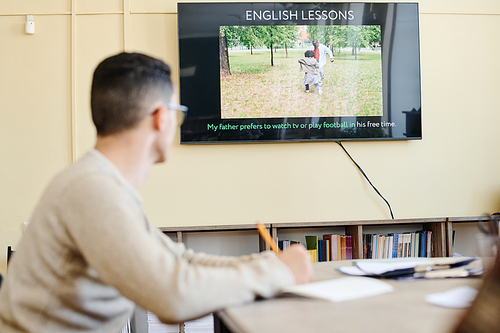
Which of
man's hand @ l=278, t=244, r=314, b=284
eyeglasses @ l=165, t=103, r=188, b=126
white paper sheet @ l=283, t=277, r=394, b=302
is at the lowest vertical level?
white paper sheet @ l=283, t=277, r=394, b=302

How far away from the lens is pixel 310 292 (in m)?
1.01

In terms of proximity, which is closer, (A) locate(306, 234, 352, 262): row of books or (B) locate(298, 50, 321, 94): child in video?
(A) locate(306, 234, 352, 262): row of books

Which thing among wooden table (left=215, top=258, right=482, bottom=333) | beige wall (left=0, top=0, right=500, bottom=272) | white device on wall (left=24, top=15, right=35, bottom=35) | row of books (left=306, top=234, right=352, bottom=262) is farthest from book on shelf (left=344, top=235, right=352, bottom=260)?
white device on wall (left=24, top=15, right=35, bottom=35)

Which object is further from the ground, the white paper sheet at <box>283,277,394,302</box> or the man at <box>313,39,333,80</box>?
the man at <box>313,39,333,80</box>

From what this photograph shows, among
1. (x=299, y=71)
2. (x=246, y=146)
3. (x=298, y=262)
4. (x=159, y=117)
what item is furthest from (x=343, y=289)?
(x=299, y=71)

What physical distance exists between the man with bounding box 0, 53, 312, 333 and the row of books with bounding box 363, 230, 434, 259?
2.01 metres

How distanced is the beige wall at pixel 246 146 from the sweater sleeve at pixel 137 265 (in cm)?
216

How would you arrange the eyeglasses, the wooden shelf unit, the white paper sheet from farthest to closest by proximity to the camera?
the wooden shelf unit
the eyeglasses
the white paper sheet

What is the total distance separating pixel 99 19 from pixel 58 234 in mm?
2528

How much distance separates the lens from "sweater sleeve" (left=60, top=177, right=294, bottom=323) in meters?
0.84

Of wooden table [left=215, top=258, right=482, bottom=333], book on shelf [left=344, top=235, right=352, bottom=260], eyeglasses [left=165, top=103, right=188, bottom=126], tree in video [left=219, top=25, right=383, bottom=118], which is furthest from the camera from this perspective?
Result: tree in video [left=219, top=25, right=383, bottom=118]

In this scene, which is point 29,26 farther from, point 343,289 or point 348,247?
point 343,289

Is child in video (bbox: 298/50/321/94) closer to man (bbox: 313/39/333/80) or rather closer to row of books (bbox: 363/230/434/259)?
man (bbox: 313/39/333/80)

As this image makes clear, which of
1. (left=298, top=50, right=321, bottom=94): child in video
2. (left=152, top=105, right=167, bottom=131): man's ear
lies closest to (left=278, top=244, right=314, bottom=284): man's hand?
(left=152, top=105, right=167, bottom=131): man's ear
